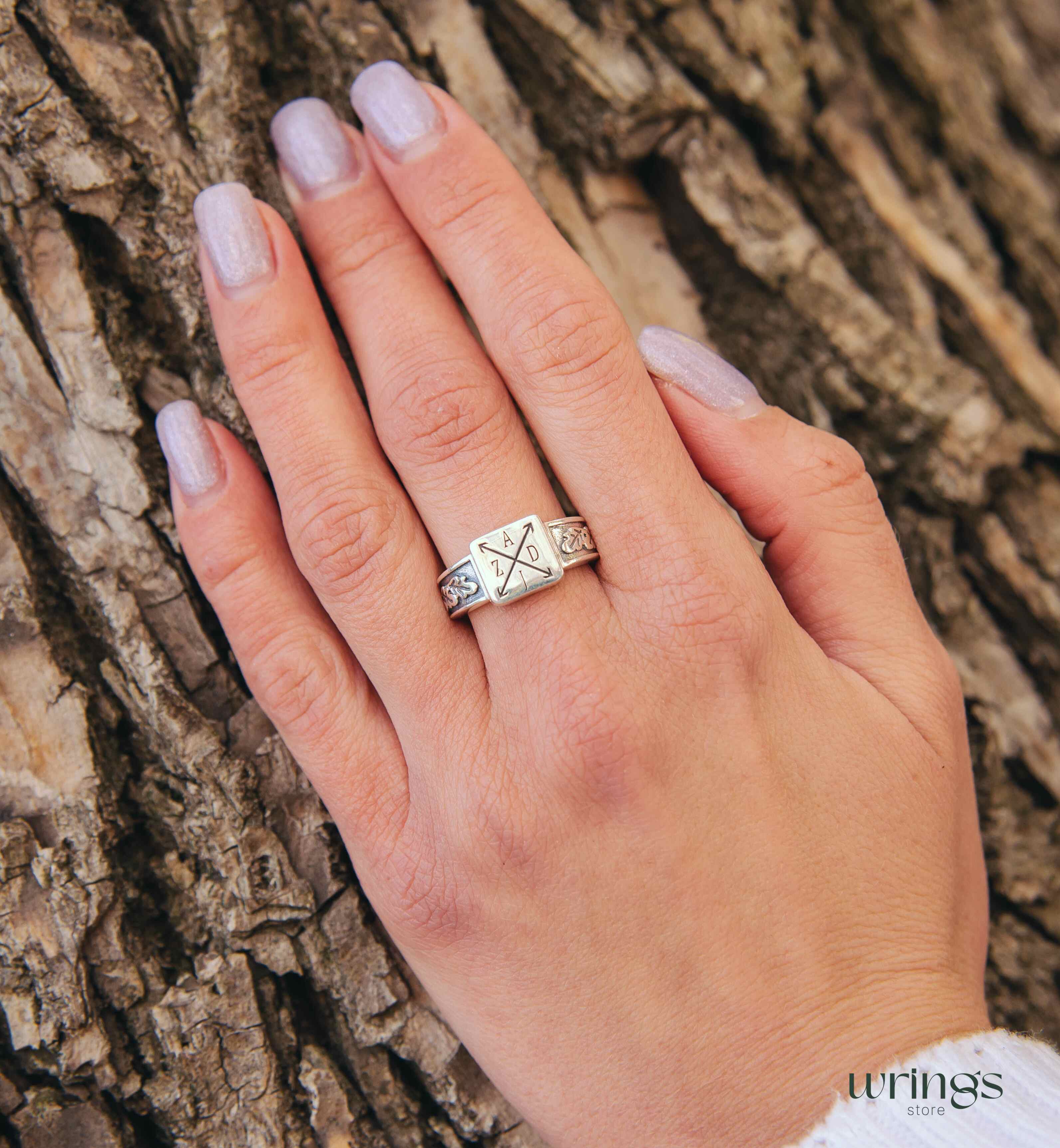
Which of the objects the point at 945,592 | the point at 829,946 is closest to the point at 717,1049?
the point at 829,946

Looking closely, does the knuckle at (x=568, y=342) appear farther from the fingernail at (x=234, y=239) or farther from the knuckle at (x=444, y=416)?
the fingernail at (x=234, y=239)

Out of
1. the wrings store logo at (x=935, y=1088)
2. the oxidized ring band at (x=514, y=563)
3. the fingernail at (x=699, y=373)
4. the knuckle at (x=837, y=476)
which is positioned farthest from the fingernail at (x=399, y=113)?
the wrings store logo at (x=935, y=1088)

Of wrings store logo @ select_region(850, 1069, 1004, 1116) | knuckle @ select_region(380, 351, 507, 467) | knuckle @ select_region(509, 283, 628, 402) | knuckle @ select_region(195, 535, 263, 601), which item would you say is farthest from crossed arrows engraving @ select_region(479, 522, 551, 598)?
wrings store logo @ select_region(850, 1069, 1004, 1116)

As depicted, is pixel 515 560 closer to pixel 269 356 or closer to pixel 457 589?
pixel 457 589

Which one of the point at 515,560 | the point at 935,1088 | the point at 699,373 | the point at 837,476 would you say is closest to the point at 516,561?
the point at 515,560

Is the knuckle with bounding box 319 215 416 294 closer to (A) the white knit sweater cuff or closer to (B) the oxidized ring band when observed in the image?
(B) the oxidized ring band

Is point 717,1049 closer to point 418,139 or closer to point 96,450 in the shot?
point 96,450
